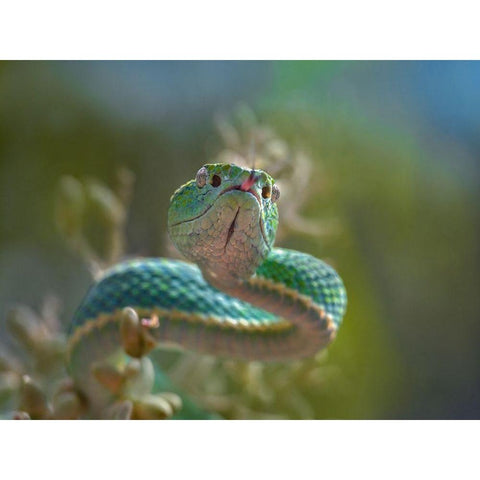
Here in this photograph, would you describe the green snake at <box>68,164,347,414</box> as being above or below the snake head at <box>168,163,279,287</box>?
below

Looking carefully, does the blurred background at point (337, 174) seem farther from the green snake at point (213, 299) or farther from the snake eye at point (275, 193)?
the snake eye at point (275, 193)

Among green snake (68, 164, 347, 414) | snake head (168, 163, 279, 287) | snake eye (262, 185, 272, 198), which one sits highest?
snake eye (262, 185, 272, 198)

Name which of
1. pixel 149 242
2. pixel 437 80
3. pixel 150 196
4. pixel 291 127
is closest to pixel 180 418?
pixel 149 242

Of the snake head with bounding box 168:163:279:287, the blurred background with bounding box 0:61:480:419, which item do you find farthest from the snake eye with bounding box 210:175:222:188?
the blurred background with bounding box 0:61:480:419

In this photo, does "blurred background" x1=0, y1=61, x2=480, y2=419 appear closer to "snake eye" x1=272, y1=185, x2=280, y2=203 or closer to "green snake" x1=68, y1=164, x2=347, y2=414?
"green snake" x1=68, y1=164, x2=347, y2=414

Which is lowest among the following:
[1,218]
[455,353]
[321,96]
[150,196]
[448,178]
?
[455,353]

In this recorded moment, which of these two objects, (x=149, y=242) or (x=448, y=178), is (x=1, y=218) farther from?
(x=448, y=178)

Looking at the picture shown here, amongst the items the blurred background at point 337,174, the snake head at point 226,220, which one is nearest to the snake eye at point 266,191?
the snake head at point 226,220

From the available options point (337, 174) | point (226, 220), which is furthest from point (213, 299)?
point (337, 174)
